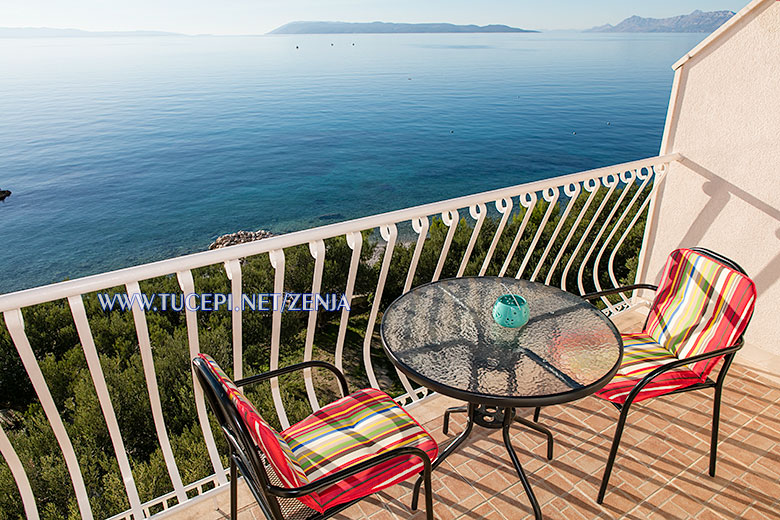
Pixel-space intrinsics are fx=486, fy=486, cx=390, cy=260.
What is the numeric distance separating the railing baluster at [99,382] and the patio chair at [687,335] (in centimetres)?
194

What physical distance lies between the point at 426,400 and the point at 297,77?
6840 centimetres

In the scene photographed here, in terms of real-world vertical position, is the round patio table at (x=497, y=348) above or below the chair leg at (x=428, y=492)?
above

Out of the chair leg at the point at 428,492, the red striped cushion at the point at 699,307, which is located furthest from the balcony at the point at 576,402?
the red striped cushion at the point at 699,307

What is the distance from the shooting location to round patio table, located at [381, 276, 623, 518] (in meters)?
1.69

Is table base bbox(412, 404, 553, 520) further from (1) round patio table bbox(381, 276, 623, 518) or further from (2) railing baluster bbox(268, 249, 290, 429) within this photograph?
(2) railing baluster bbox(268, 249, 290, 429)

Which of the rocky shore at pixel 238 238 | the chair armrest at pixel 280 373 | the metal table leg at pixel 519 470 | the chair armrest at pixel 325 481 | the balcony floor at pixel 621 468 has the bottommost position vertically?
the rocky shore at pixel 238 238

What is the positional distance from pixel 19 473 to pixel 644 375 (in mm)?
2520

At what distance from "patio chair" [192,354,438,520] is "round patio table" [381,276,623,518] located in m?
0.24

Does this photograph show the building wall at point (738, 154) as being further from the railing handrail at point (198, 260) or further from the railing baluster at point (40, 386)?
the railing baluster at point (40, 386)

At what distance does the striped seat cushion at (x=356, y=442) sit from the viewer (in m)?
1.56

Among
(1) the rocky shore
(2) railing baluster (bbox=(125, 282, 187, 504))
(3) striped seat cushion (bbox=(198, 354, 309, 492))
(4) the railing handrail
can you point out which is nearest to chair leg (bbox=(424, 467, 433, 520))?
(3) striped seat cushion (bbox=(198, 354, 309, 492))

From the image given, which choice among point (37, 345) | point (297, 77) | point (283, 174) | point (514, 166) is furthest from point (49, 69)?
point (37, 345)

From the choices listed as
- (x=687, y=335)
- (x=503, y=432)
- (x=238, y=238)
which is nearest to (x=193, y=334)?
(x=503, y=432)

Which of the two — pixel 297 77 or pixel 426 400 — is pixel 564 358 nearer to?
pixel 426 400
